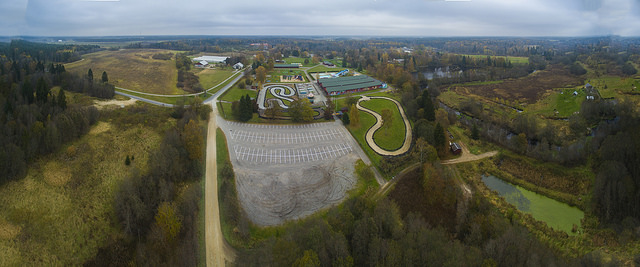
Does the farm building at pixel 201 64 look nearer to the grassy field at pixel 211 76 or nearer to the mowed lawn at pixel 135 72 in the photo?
the grassy field at pixel 211 76

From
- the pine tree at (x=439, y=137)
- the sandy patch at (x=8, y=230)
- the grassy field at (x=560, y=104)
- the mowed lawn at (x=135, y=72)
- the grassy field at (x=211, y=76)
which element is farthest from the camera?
the grassy field at (x=211, y=76)

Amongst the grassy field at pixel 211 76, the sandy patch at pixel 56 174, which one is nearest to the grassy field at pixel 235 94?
the grassy field at pixel 211 76

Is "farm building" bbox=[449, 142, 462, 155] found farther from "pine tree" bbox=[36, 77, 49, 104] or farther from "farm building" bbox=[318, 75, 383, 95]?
"pine tree" bbox=[36, 77, 49, 104]

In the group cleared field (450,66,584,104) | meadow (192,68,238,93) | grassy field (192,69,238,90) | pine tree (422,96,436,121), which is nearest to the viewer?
pine tree (422,96,436,121)

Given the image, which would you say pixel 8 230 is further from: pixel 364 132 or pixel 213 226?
pixel 364 132

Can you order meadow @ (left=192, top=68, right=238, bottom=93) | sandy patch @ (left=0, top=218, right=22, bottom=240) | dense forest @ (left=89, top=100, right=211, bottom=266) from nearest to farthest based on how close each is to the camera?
sandy patch @ (left=0, top=218, right=22, bottom=240), dense forest @ (left=89, top=100, right=211, bottom=266), meadow @ (left=192, top=68, right=238, bottom=93)

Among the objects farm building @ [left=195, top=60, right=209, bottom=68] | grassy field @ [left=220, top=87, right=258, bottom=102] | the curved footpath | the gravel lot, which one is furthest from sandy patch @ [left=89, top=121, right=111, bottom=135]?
farm building @ [left=195, top=60, right=209, bottom=68]
